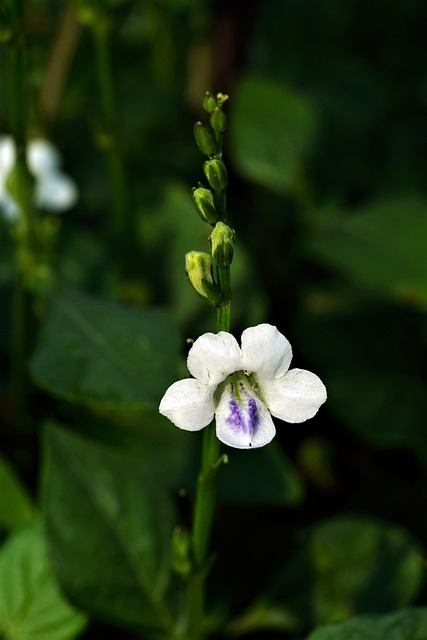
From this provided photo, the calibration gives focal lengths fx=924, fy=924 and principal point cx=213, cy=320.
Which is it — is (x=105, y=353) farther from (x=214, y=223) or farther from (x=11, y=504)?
(x=214, y=223)

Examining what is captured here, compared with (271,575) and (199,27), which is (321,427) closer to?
(271,575)

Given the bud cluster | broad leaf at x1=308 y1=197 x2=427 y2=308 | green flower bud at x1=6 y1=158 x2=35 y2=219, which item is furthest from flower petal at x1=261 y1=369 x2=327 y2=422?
broad leaf at x1=308 y1=197 x2=427 y2=308

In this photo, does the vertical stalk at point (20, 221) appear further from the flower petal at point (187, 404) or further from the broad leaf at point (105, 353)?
the flower petal at point (187, 404)

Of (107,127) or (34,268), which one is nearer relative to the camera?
(34,268)

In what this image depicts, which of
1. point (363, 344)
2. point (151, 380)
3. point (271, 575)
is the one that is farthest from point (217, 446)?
point (363, 344)

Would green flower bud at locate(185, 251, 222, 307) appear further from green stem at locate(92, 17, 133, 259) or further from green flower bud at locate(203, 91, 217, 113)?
green stem at locate(92, 17, 133, 259)

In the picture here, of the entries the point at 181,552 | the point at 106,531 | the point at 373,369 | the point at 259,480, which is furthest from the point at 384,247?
the point at 181,552
